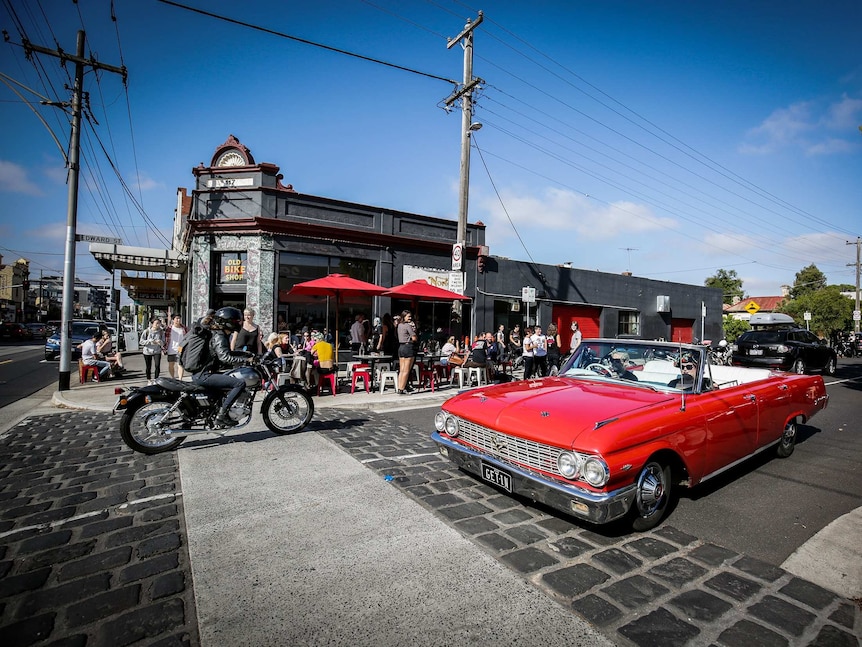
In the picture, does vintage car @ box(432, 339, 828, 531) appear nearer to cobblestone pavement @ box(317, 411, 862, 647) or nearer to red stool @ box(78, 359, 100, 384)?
cobblestone pavement @ box(317, 411, 862, 647)

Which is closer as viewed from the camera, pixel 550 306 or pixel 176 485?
pixel 176 485

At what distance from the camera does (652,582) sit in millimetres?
2842

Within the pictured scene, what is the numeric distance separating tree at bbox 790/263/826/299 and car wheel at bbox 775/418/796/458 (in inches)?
2894

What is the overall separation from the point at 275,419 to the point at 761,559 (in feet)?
18.9

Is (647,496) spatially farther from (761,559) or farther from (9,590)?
(9,590)

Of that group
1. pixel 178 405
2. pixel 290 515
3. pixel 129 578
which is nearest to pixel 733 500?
pixel 290 515

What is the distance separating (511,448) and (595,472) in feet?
2.45

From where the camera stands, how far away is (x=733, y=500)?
169 inches

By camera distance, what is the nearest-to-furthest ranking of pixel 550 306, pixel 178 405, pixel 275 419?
pixel 178 405
pixel 275 419
pixel 550 306

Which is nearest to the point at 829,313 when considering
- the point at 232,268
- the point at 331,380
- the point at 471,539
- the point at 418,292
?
the point at 418,292

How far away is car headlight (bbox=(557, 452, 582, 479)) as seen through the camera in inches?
124

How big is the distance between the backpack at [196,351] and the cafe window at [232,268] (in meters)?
9.79

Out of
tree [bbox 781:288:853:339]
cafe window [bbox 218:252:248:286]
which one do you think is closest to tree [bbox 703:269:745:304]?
tree [bbox 781:288:853:339]

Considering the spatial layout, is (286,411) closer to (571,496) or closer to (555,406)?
(555,406)
